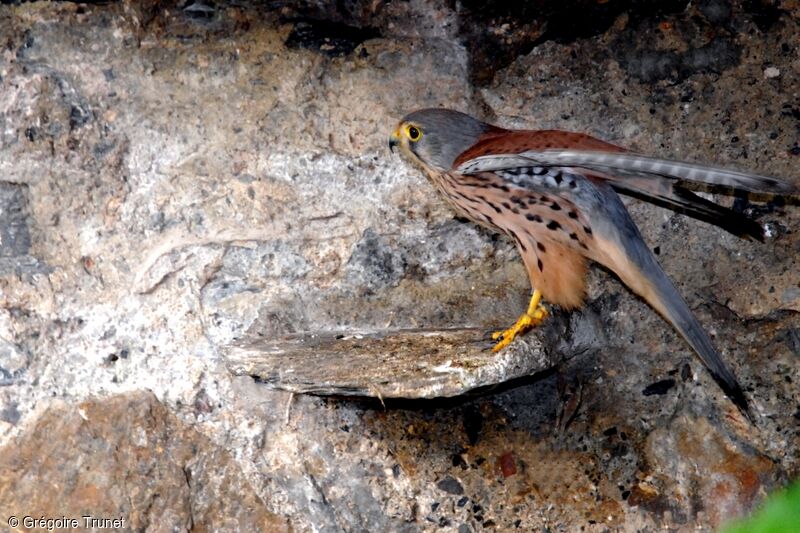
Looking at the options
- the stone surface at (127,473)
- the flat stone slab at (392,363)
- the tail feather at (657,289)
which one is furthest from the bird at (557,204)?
the stone surface at (127,473)

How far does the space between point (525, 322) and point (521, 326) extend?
0.16 ft

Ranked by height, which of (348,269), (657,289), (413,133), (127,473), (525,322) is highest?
(413,133)

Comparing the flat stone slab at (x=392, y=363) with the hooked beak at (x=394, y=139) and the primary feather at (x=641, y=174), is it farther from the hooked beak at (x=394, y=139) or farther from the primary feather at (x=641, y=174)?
the hooked beak at (x=394, y=139)

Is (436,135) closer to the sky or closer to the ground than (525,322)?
closer to the sky

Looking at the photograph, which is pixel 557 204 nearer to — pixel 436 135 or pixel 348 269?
pixel 436 135

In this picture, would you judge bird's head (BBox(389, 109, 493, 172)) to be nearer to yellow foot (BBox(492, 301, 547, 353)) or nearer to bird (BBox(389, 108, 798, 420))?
bird (BBox(389, 108, 798, 420))

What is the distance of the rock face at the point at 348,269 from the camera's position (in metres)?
2.14

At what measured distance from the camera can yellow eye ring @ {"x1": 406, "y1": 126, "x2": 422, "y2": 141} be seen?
7.34ft

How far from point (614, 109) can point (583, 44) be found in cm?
19

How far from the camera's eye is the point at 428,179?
2406 millimetres

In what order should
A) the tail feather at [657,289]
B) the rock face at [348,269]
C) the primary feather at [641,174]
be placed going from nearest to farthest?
the primary feather at [641,174] → the tail feather at [657,289] → the rock face at [348,269]

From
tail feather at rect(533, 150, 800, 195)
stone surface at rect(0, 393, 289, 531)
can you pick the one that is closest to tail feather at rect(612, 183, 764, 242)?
tail feather at rect(533, 150, 800, 195)

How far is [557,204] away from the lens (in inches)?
86.4

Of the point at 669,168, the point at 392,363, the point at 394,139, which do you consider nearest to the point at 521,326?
the point at 392,363
